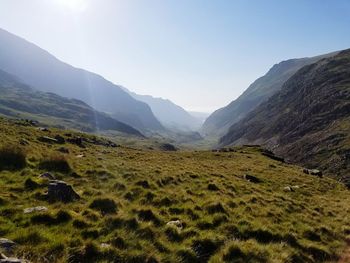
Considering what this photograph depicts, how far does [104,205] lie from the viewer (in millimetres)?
14242

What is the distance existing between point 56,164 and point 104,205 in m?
8.97

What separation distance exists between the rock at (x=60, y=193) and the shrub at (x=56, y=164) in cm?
626

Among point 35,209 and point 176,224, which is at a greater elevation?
point 35,209

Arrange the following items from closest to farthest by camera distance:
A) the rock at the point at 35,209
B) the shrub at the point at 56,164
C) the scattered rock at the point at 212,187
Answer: the rock at the point at 35,209, the shrub at the point at 56,164, the scattered rock at the point at 212,187

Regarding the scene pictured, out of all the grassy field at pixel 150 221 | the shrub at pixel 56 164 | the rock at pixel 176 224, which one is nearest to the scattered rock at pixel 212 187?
the grassy field at pixel 150 221

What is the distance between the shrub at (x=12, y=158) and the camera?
20067 mm

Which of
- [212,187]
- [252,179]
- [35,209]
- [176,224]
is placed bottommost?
[252,179]

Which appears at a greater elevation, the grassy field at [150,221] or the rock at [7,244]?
the rock at [7,244]

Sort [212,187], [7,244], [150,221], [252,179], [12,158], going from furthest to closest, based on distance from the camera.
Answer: [252,179]
[212,187]
[12,158]
[150,221]
[7,244]

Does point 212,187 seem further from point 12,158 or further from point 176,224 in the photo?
point 12,158

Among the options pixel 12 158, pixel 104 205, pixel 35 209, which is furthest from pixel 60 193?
pixel 12 158

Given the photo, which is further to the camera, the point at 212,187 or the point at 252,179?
the point at 252,179

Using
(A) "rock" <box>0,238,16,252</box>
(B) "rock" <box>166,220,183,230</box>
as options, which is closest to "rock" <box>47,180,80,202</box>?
(B) "rock" <box>166,220,183,230</box>

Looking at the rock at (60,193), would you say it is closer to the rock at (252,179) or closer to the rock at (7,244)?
the rock at (7,244)
